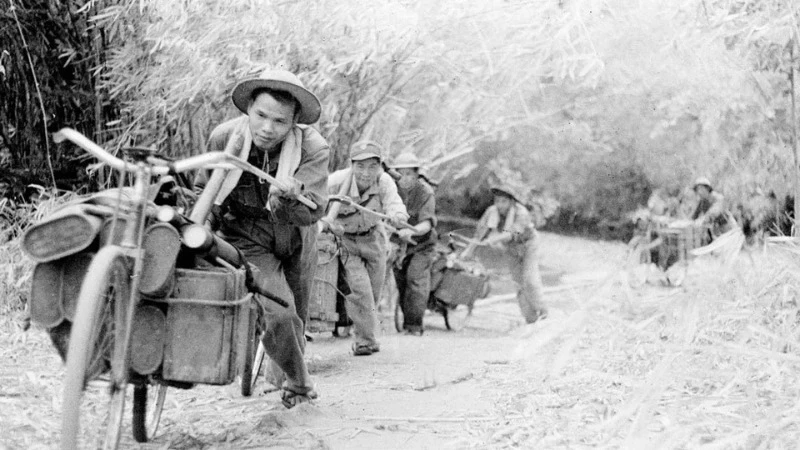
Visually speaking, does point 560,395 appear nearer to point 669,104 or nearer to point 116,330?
point 116,330

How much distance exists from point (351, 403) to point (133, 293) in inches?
105

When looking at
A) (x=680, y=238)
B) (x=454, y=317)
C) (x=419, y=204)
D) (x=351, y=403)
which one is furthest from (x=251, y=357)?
(x=680, y=238)

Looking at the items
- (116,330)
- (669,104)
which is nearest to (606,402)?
(116,330)

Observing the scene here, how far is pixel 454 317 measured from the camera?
14.1 m

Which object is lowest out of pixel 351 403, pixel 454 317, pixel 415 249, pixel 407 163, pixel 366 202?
pixel 454 317

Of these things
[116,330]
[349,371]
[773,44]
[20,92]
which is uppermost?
[773,44]

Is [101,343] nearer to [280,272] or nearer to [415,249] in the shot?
[280,272]

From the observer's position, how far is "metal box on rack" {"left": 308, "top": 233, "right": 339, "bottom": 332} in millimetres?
8516

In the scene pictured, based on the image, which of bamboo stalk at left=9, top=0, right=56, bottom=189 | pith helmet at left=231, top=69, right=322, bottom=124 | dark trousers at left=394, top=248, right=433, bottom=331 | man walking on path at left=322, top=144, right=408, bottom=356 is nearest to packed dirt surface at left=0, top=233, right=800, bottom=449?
man walking on path at left=322, top=144, right=408, bottom=356

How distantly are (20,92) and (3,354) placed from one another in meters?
3.02

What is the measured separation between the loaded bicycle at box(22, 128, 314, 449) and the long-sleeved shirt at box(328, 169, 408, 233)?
4.55 m

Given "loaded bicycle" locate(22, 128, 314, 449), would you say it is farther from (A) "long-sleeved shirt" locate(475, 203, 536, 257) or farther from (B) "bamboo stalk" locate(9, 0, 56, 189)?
(A) "long-sleeved shirt" locate(475, 203, 536, 257)

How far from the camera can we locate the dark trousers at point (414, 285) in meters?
11.4

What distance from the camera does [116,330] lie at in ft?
13.2
